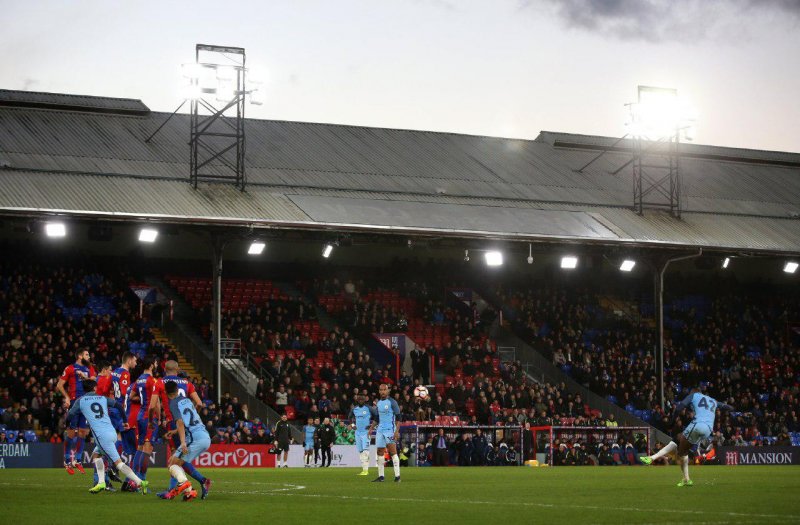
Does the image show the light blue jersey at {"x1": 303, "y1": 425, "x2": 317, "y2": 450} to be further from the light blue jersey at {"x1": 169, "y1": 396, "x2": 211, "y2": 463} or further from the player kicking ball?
the light blue jersey at {"x1": 169, "y1": 396, "x2": 211, "y2": 463}

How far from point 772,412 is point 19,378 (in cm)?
2999

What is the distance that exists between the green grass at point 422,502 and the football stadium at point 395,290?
3127 mm

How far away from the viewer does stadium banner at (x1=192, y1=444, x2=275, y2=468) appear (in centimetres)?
3834

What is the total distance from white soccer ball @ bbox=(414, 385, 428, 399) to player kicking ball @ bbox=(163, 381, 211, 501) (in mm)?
25777

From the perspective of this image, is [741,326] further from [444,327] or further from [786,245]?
[444,327]

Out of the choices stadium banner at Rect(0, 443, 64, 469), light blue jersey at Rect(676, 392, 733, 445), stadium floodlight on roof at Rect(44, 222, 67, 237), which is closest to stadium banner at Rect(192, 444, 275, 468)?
stadium banner at Rect(0, 443, 64, 469)

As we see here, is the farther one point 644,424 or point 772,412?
point 772,412

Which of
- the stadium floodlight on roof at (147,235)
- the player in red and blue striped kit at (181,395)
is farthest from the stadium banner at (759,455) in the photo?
the player in red and blue striped kit at (181,395)

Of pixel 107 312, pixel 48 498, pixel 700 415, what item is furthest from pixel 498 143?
pixel 48 498

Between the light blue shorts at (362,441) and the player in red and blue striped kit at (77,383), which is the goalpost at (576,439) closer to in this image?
the light blue shorts at (362,441)

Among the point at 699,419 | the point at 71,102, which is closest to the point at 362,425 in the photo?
the point at 699,419

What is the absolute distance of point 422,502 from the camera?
751 inches

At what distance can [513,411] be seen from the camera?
151 ft

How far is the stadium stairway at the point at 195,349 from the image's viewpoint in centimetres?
4356
